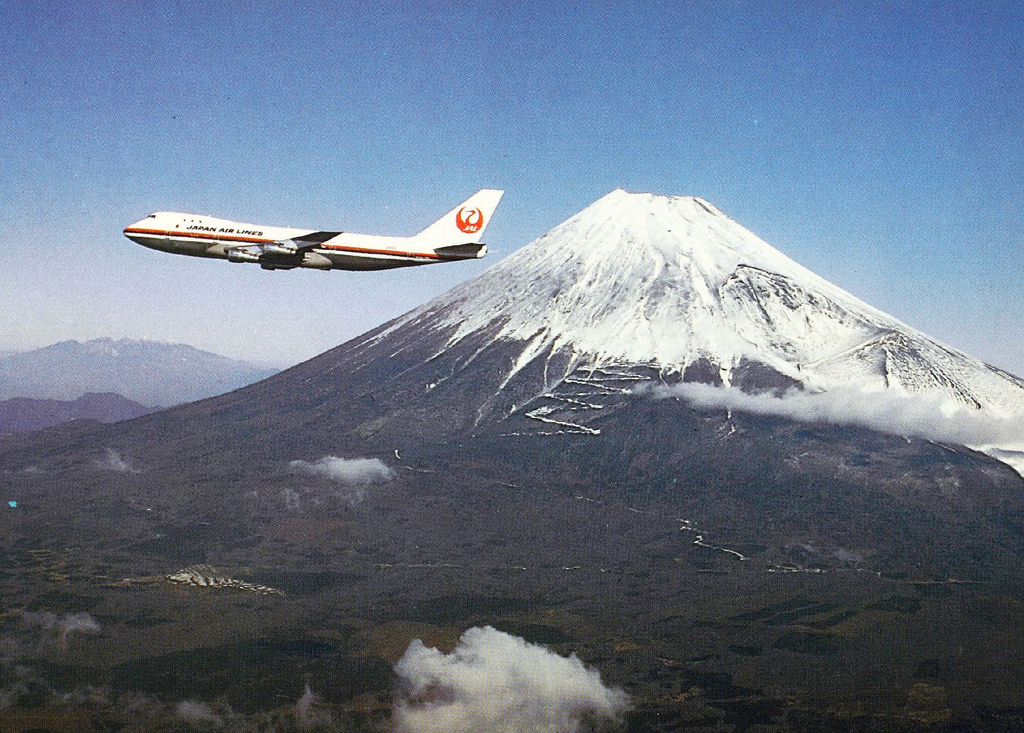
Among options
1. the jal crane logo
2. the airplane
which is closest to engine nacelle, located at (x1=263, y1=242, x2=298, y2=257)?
the airplane

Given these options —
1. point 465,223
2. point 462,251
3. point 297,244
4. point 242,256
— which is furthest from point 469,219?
point 242,256

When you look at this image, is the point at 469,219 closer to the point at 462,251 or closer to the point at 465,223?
the point at 465,223

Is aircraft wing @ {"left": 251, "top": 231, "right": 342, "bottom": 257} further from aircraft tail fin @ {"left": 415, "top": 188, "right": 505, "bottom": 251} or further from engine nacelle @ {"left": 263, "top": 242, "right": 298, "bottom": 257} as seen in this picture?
aircraft tail fin @ {"left": 415, "top": 188, "right": 505, "bottom": 251}

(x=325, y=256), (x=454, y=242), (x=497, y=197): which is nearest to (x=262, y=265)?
(x=325, y=256)

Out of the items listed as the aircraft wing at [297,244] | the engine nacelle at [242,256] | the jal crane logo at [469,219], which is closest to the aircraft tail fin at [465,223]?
the jal crane logo at [469,219]

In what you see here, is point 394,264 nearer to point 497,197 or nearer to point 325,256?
point 325,256

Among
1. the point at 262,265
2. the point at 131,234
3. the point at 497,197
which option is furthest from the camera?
the point at 497,197
